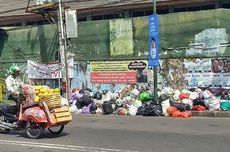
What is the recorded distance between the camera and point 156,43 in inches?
774

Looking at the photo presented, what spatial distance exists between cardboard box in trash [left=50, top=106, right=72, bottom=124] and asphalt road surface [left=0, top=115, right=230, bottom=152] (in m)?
0.44

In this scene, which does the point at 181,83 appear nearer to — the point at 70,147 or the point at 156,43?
the point at 156,43

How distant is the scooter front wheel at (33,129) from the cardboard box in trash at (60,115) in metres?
0.46

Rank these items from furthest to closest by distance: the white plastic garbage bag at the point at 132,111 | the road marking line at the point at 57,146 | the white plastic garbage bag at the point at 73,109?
1. the white plastic garbage bag at the point at 73,109
2. the white plastic garbage bag at the point at 132,111
3. the road marking line at the point at 57,146

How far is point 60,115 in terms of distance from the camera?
12.0m

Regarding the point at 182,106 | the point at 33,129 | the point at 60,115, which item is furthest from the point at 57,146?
the point at 182,106

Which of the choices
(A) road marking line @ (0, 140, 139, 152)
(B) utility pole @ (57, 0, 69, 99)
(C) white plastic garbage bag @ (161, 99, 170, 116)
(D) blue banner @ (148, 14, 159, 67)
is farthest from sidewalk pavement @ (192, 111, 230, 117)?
(A) road marking line @ (0, 140, 139, 152)

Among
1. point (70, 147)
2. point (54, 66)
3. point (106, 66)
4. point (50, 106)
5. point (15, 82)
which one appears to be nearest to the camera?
point (70, 147)

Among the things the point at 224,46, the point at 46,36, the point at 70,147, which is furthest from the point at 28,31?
the point at 70,147

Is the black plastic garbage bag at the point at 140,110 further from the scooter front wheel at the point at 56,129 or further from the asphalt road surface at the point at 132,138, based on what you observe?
the scooter front wheel at the point at 56,129

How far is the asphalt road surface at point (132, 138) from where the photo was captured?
10477 mm

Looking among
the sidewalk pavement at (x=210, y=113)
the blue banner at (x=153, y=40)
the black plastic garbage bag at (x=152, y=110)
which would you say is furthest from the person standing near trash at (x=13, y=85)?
the blue banner at (x=153, y=40)

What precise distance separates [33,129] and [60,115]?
0.85m

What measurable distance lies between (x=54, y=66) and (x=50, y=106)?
45.0 feet
